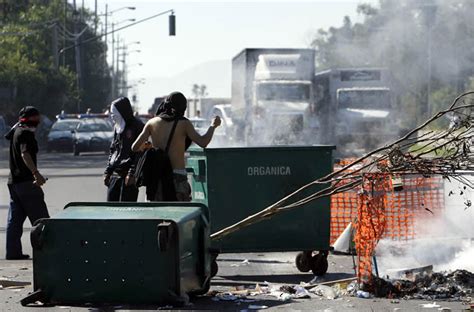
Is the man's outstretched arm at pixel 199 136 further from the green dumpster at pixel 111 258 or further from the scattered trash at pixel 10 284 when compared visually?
the scattered trash at pixel 10 284

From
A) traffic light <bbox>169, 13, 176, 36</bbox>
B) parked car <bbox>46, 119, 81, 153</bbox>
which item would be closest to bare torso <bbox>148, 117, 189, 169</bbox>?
parked car <bbox>46, 119, 81, 153</bbox>

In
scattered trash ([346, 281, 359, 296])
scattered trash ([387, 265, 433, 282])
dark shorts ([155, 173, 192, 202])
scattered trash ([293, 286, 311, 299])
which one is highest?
dark shorts ([155, 173, 192, 202])

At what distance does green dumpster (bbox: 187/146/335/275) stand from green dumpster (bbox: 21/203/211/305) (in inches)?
76.9

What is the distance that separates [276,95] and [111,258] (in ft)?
105

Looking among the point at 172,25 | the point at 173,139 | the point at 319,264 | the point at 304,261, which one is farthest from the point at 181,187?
the point at 172,25

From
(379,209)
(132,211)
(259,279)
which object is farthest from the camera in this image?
(259,279)

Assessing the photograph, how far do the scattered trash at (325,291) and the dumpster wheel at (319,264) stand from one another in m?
1.01

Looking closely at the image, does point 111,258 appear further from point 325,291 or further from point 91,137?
point 91,137

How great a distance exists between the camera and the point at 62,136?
46469 mm

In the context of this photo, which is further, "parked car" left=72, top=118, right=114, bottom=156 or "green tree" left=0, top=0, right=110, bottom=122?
"green tree" left=0, top=0, right=110, bottom=122

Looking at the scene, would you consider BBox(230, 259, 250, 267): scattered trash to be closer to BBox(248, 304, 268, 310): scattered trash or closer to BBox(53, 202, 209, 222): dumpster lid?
BBox(53, 202, 209, 222): dumpster lid

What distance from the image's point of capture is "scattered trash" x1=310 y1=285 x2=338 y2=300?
29.8 ft

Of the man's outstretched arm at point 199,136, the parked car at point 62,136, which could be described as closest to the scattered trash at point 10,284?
the man's outstretched arm at point 199,136

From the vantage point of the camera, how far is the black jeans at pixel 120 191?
10.7 meters
